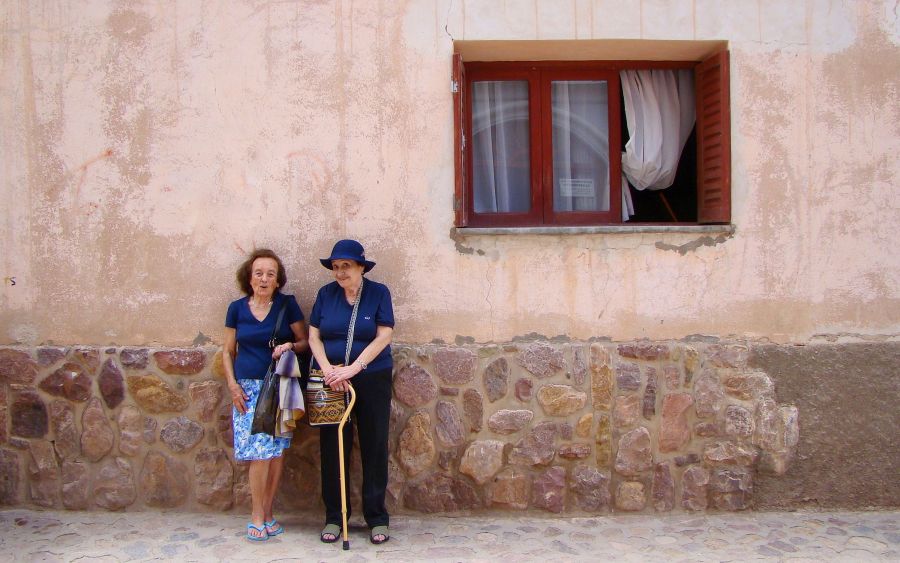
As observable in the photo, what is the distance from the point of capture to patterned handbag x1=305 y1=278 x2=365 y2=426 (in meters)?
4.39

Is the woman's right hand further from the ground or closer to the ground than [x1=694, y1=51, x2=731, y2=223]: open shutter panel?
closer to the ground

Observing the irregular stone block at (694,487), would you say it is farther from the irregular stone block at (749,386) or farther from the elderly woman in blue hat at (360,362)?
the elderly woman in blue hat at (360,362)

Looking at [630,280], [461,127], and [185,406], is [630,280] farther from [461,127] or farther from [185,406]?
[185,406]

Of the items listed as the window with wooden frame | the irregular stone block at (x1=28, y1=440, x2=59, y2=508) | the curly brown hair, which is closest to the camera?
the curly brown hair

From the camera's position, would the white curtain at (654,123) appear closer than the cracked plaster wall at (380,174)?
No

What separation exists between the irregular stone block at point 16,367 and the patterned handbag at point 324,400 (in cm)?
193

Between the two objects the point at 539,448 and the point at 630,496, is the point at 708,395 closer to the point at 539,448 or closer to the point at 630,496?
the point at 630,496

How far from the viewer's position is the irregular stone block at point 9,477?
499 cm

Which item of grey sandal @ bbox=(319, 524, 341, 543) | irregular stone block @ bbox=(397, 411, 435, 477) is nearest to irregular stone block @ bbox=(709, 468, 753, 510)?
irregular stone block @ bbox=(397, 411, 435, 477)

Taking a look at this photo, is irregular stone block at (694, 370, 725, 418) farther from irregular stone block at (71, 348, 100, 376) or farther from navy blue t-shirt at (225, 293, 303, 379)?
irregular stone block at (71, 348, 100, 376)

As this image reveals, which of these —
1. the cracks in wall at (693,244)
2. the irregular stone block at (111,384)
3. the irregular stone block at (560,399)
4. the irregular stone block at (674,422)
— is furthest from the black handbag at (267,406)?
the cracks in wall at (693,244)

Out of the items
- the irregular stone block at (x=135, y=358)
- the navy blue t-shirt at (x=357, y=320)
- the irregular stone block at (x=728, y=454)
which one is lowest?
the irregular stone block at (x=728, y=454)

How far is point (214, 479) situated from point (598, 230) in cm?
288

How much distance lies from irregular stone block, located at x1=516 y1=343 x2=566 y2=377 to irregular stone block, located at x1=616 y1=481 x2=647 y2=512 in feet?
2.78
